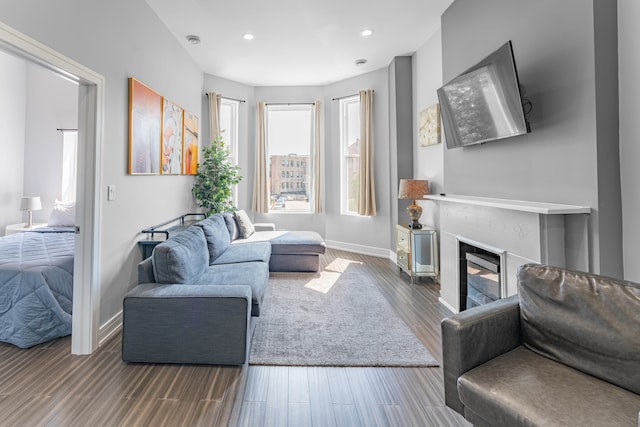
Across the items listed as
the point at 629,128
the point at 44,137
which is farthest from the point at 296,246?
the point at 44,137

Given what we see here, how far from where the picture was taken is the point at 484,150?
8.73 feet

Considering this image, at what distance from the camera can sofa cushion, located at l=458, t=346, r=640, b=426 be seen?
3.30 feet

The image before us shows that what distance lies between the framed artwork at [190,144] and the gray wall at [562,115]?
366cm

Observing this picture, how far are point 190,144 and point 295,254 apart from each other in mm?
2229

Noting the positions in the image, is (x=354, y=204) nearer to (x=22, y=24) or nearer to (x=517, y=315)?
(x=517, y=315)

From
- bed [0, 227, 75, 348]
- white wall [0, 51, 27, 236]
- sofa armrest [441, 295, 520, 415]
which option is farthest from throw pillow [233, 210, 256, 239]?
sofa armrest [441, 295, 520, 415]

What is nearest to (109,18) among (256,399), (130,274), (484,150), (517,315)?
(130,274)

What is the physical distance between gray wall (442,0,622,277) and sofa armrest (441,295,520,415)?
760mm

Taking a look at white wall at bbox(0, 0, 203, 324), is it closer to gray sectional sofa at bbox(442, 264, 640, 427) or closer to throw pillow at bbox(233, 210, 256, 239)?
throw pillow at bbox(233, 210, 256, 239)

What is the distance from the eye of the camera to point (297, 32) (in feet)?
Answer: 12.6

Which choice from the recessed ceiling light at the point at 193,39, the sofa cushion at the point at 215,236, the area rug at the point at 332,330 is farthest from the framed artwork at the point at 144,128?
the area rug at the point at 332,330

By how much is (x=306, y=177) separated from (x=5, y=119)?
4.74 m

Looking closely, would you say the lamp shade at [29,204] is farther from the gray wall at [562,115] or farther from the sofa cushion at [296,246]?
the gray wall at [562,115]

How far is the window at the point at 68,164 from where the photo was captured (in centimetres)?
471
